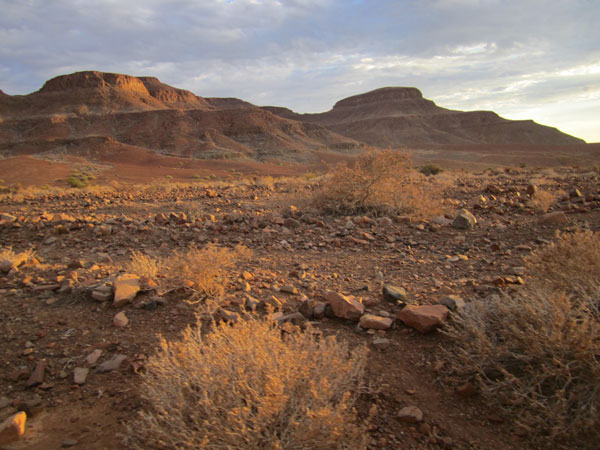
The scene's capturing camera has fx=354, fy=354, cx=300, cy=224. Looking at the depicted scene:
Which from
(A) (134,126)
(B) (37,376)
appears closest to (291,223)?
(B) (37,376)

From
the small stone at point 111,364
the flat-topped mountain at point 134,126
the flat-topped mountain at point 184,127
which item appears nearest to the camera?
the small stone at point 111,364

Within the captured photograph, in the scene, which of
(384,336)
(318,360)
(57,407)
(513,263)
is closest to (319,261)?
(384,336)

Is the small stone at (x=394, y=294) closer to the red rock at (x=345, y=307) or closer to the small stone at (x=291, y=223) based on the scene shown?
the red rock at (x=345, y=307)

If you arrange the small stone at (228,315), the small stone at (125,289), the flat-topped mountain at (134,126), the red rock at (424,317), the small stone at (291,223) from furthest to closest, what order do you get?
the flat-topped mountain at (134,126) < the small stone at (291,223) < the small stone at (125,289) < the small stone at (228,315) < the red rock at (424,317)

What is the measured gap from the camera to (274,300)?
329 cm

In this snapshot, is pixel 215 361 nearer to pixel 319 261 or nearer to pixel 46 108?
pixel 319 261

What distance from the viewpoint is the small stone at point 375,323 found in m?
2.89

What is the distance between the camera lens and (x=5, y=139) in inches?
2162

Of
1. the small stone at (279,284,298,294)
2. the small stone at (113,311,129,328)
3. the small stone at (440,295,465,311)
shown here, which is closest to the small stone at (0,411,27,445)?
the small stone at (113,311,129,328)

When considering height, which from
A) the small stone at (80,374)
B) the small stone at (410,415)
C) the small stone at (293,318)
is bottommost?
the small stone at (80,374)

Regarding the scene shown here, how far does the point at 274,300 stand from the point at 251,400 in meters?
1.63

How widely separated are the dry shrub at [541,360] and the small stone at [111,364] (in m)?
2.32

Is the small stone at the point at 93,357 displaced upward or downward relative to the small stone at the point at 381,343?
downward

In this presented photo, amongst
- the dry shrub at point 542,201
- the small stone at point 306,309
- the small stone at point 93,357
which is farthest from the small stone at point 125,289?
the dry shrub at point 542,201
